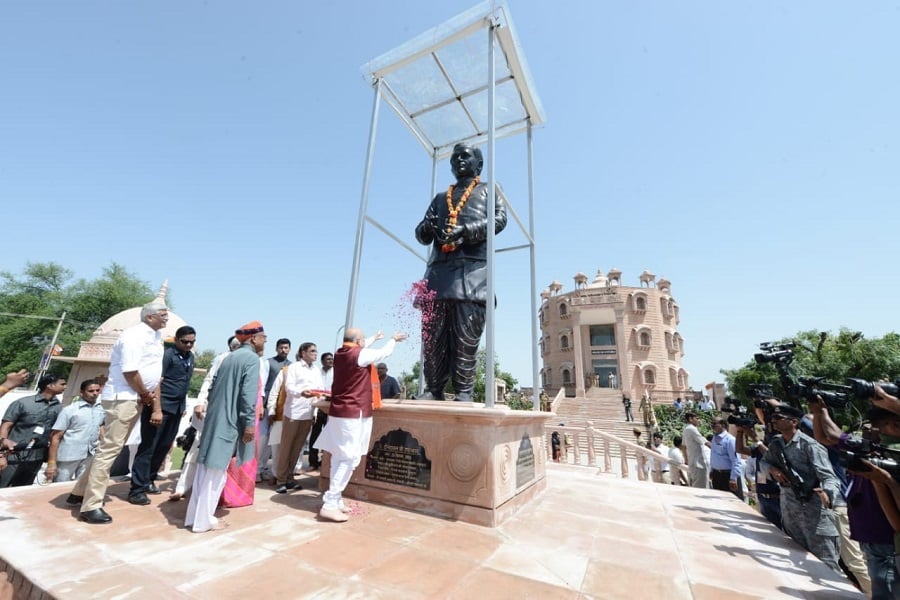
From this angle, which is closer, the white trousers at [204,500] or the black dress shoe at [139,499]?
the white trousers at [204,500]

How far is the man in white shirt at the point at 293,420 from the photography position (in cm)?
444

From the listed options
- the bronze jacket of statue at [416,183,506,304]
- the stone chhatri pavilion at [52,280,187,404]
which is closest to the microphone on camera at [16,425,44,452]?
the bronze jacket of statue at [416,183,506,304]

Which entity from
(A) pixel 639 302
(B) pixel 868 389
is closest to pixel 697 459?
(B) pixel 868 389

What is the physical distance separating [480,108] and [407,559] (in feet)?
18.8

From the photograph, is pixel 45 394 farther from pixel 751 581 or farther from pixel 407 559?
pixel 751 581

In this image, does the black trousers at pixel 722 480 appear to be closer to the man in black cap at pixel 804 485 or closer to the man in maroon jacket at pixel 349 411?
the man in black cap at pixel 804 485

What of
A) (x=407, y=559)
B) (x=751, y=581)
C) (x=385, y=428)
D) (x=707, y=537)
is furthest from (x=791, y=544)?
(x=385, y=428)

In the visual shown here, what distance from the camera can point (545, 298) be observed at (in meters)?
41.7

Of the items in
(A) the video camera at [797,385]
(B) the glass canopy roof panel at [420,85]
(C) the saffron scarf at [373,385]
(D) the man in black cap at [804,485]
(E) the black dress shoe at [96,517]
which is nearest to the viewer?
(A) the video camera at [797,385]

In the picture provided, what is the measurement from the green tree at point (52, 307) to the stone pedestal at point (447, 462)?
109 ft

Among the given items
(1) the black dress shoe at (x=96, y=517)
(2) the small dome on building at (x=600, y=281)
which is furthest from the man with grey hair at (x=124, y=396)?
(2) the small dome on building at (x=600, y=281)

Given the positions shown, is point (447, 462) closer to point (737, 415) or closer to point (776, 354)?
point (776, 354)

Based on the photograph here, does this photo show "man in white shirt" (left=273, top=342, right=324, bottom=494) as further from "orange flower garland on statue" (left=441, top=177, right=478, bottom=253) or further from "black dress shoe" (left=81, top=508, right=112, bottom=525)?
"orange flower garland on statue" (left=441, top=177, right=478, bottom=253)

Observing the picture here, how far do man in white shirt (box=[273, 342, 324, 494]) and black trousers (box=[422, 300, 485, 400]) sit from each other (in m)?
1.43
